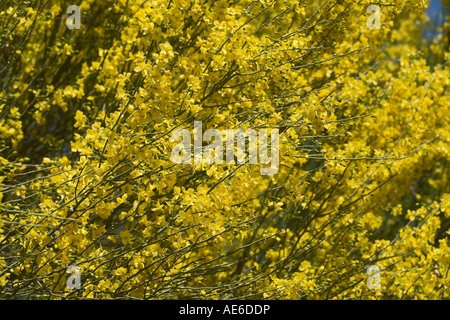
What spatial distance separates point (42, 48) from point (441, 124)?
9.82 feet

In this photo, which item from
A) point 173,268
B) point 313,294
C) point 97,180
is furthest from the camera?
point 313,294

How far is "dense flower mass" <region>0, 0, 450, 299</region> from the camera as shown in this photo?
2723 mm

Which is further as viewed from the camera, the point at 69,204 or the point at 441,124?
the point at 441,124

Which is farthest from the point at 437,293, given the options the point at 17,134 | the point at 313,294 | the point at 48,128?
the point at 48,128

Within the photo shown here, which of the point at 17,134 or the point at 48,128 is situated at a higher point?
the point at 48,128

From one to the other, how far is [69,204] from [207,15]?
1041 mm

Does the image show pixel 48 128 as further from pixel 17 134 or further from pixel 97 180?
pixel 97 180

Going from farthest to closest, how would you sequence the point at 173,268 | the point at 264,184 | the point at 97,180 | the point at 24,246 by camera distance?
the point at 264,184 → the point at 173,268 → the point at 24,246 → the point at 97,180

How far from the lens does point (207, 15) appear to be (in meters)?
2.94

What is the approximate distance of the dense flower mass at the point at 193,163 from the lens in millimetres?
2723

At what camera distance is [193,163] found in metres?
2.64

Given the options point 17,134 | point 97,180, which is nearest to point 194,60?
point 97,180
